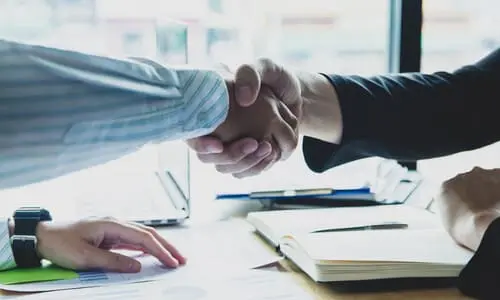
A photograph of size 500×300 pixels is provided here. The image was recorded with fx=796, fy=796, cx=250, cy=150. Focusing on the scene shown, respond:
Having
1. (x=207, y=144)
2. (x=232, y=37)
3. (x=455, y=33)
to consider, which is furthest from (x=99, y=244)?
(x=455, y=33)

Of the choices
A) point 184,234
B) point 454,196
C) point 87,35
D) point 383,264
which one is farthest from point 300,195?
point 87,35

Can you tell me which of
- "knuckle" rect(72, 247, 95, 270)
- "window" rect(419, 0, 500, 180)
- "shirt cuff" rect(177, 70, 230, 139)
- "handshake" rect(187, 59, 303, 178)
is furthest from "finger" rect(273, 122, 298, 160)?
"window" rect(419, 0, 500, 180)

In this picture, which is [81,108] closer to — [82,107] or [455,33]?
[82,107]

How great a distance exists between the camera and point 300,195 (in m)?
1.45

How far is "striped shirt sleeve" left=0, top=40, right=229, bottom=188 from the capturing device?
0.85 metres

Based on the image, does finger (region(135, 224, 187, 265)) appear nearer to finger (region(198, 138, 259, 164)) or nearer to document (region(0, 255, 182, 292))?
document (region(0, 255, 182, 292))

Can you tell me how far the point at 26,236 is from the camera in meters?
1.11

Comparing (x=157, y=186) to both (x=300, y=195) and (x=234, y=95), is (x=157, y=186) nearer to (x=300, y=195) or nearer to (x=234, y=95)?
(x=300, y=195)

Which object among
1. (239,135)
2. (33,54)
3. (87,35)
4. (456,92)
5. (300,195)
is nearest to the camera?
(33,54)

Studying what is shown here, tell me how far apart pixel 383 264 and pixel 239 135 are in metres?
0.33

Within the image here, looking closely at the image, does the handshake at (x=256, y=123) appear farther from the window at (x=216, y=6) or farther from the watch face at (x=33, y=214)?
the window at (x=216, y=6)

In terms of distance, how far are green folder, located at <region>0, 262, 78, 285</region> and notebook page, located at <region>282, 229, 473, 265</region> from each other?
31cm

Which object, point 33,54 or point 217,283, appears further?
point 217,283

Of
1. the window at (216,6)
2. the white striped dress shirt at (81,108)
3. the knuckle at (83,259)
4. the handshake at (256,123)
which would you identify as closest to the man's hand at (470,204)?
the handshake at (256,123)
